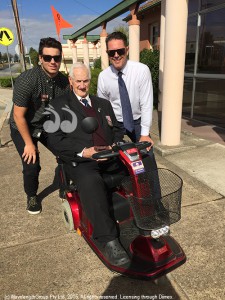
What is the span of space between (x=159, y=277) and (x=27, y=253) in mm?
1349

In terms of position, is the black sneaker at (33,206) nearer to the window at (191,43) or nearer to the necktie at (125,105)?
the necktie at (125,105)

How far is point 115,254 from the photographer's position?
2.36 metres

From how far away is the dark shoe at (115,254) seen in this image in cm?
233

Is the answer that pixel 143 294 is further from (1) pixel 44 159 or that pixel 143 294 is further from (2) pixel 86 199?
(1) pixel 44 159

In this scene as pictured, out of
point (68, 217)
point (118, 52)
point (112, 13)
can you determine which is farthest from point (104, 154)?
point (112, 13)

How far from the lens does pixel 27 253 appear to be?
2730mm

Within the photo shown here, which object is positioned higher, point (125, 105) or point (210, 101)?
point (125, 105)

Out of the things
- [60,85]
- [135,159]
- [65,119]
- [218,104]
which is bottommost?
[218,104]

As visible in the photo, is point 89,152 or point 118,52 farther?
point 118,52

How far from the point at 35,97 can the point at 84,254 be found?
5.63 feet

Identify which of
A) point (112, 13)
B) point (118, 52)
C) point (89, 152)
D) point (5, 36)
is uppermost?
point (112, 13)

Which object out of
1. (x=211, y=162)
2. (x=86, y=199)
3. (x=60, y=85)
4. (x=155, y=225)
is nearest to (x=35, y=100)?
(x=60, y=85)

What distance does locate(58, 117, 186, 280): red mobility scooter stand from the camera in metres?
2.05

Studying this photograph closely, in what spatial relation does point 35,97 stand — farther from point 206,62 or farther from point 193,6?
point 193,6
